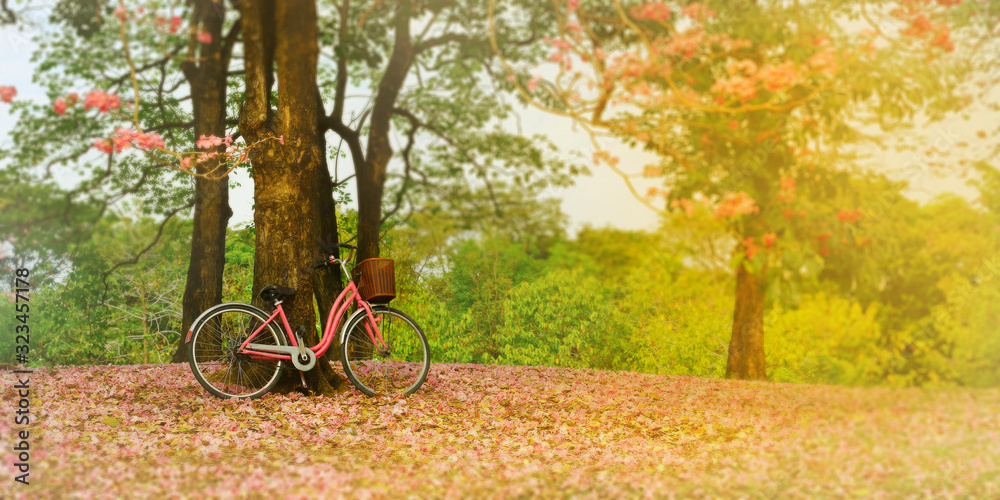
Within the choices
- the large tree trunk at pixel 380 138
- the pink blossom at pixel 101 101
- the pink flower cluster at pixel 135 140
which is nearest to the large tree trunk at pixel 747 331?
the large tree trunk at pixel 380 138

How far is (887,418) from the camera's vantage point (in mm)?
4648

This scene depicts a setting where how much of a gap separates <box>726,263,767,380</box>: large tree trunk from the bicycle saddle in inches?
153

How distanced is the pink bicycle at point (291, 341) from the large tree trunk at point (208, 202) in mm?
2168

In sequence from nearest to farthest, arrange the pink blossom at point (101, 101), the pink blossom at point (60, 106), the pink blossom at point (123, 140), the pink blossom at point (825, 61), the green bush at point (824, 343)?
the green bush at point (824, 343)
the pink blossom at point (825, 61)
the pink blossom at point (123, 140)
the pink blossom at point (101, 101)
the pink blossom at point (60, 106)

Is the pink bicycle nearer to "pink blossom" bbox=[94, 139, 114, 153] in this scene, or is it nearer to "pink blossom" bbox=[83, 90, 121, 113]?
"pink blossom" bbox=[83, 90, 121, 113]

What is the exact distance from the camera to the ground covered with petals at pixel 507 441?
9.55 feet

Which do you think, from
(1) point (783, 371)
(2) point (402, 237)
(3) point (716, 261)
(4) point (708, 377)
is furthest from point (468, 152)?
(1) point (783, 371)

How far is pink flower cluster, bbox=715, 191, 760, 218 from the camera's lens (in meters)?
5.41

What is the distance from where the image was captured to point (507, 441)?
376 cm

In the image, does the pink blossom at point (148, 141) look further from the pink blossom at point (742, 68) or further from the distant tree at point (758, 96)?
the pink blossom at point (742, 68)

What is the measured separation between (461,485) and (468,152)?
4.10 metres

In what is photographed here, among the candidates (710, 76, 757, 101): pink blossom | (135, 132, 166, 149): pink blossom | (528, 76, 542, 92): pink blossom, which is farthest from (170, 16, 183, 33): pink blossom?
(710, 76, 757, 101): pink blossom

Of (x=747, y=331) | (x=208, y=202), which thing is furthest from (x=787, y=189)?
(x=208, y=202)

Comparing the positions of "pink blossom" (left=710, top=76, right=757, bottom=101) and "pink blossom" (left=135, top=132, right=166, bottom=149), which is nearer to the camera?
"pink blossom" (left=710, top=76, right=757, bottom=101)
